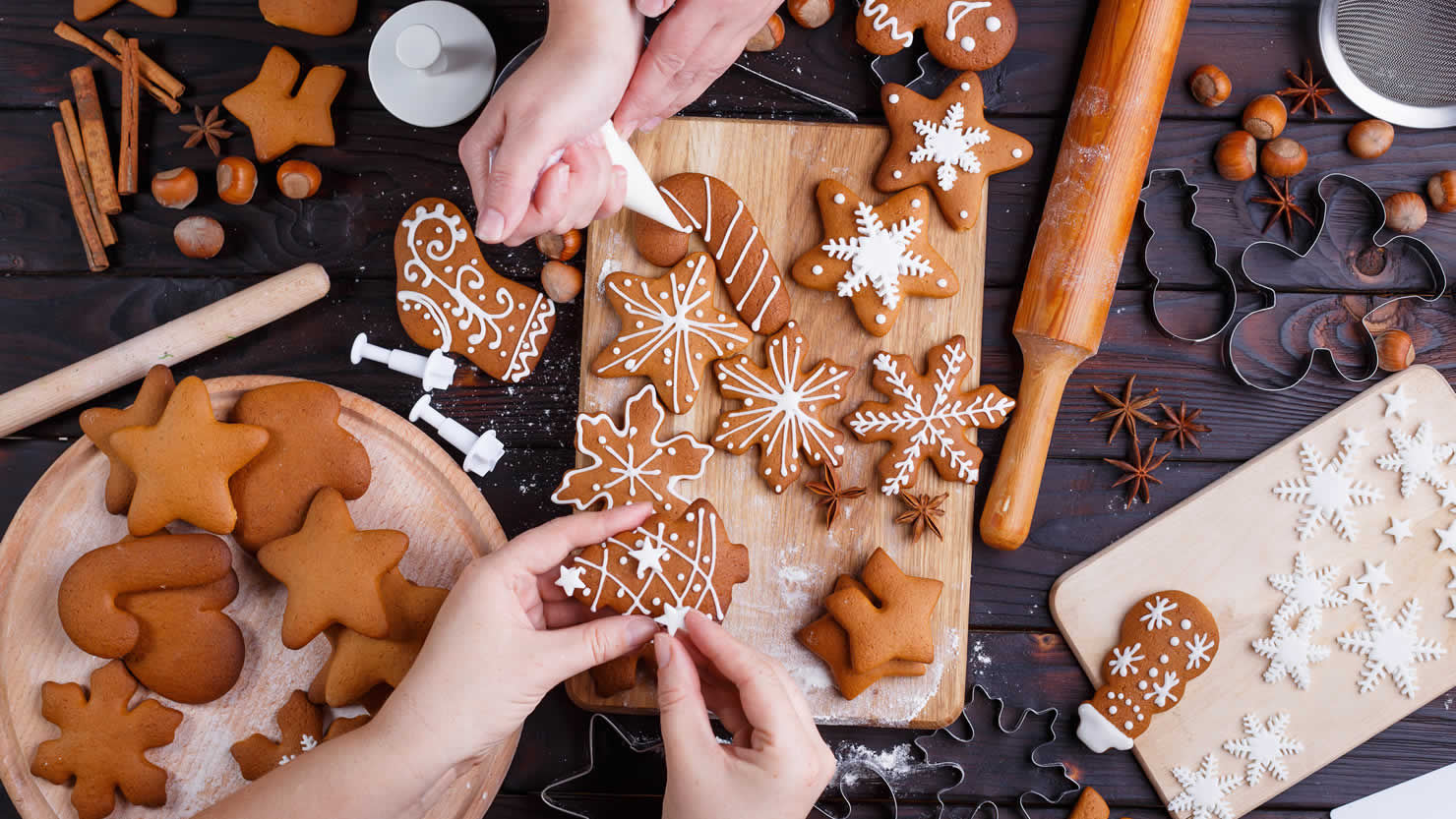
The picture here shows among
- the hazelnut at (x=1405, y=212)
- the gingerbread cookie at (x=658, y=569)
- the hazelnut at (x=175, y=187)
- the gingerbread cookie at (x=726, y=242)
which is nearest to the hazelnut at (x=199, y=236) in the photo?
the hazelnut at (x=175, y=187)

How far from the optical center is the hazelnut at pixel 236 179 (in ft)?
5.62

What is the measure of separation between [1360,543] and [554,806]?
61.9 inches

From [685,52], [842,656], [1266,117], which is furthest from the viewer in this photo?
[1266,117]

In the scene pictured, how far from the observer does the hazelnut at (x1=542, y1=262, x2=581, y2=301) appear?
5.58 ft

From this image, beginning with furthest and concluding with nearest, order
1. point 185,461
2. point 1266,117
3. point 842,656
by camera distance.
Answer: point 1266,117
point 842,656
point 185,461

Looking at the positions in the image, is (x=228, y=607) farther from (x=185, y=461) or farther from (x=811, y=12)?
(x=811, y=12)

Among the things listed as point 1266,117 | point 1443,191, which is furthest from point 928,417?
point 1443,191

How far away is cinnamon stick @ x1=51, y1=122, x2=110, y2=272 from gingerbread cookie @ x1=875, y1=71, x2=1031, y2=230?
146 cm

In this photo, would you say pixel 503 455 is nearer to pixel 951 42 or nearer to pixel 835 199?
pixel 835 199

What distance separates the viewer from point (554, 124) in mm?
1312

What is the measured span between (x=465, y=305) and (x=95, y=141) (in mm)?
770

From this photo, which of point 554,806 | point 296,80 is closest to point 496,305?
point 296,80

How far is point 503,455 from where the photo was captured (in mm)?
1746

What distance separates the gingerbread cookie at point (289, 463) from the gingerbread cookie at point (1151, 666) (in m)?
1.40
